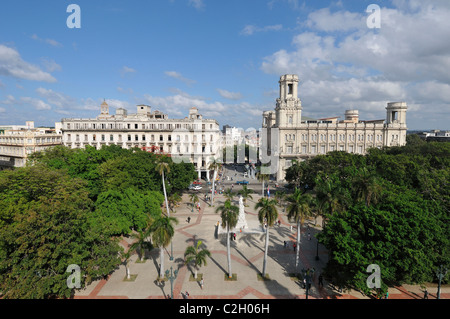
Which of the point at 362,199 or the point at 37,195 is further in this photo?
the point at 362,199

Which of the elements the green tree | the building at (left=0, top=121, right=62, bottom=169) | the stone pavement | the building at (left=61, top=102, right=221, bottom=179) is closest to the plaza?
the stone pavement

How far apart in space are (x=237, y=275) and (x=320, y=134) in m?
59.3

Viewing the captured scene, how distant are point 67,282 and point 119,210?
41.2 feet

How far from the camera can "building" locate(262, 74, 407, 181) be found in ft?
245

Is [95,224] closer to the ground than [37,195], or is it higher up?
closer to the ground

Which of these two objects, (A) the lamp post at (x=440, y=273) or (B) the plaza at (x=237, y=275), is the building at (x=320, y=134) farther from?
(A) the lamp post at (x=440, y=273)

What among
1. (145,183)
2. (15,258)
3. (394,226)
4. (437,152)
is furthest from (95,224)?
A: (437,152)

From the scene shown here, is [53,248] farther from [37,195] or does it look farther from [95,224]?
[37,195]

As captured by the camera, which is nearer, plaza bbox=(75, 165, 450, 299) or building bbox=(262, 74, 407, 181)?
plaza bbox=(75, 165, 450, 299)

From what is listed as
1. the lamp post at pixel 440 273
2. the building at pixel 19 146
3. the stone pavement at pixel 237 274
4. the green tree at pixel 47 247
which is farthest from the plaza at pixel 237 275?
the building at pixel 19 146

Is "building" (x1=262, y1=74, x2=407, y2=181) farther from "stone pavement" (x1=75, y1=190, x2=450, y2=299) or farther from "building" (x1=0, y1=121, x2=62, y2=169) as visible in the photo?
"building" (x1=0, y1=121, x2=62, y2=169)

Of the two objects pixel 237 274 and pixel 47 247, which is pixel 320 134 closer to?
pixel 237 274

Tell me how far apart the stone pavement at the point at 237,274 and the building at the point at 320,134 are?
40.7 metres

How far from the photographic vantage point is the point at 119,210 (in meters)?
32.0
